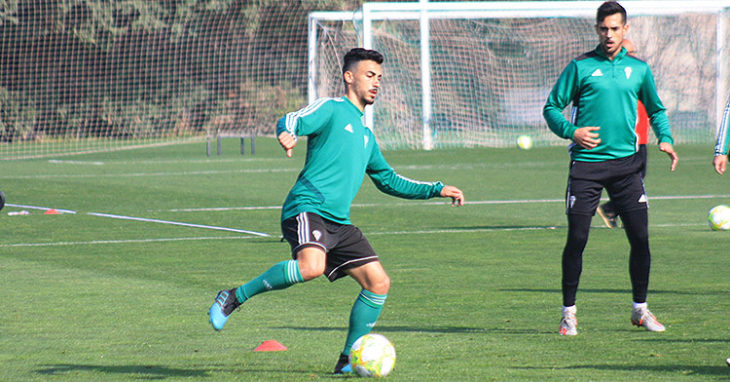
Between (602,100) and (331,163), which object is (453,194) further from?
(602,100)

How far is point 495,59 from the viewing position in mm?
35000

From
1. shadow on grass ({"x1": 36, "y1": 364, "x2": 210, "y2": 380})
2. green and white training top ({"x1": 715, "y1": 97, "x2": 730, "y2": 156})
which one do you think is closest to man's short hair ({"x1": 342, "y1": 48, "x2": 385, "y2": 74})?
shadow on grass ({"x1": 36, "y1": 364, "x2": 210, "y2": 380})

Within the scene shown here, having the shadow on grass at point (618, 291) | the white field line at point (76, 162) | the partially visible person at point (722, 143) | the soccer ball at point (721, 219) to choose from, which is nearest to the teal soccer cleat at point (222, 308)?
the partially visible person at point (722, 143)

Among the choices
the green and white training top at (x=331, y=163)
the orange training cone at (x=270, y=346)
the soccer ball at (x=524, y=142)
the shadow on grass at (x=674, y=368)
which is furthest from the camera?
the soccer ball at (x=524, y=142)

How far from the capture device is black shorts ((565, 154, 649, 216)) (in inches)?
283

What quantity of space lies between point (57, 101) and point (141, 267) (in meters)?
31.7

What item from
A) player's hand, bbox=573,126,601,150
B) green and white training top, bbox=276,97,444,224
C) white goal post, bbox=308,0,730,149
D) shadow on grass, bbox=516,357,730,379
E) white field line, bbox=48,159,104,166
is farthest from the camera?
white goal post, bbox=308,0,730,149

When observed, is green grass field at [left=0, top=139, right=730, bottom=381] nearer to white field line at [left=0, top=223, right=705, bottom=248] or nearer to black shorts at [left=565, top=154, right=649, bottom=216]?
white field line at [left=0, top=223, right=705, bottom=248]

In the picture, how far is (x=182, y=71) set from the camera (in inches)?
1612

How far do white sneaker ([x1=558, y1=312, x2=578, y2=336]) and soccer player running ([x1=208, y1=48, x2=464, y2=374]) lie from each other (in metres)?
1.45

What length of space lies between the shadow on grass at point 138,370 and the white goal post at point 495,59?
2307cm

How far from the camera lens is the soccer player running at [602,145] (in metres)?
7.18

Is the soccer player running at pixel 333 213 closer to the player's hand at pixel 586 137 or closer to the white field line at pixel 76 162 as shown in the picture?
the player's hand at pixel 586 137

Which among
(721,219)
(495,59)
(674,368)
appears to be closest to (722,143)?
(674,368)
